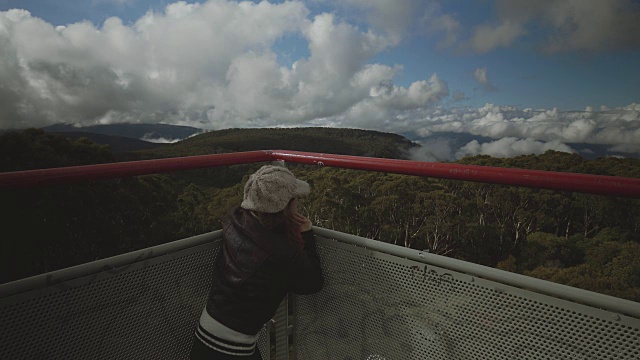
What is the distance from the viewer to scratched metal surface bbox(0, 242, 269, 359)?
119 centimetres

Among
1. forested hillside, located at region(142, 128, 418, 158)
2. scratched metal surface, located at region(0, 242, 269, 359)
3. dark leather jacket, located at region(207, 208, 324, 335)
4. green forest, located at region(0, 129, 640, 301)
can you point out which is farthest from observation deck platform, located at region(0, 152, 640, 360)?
forested hillside, located at region(142, 128, 418, 158)

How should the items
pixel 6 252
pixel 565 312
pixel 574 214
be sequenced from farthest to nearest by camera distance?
pixel 574 214 → pixel 6 252 → pixel 565 312

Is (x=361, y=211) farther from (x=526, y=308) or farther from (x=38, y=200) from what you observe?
(x=526, y=308)

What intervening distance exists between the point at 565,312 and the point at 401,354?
0.67 m

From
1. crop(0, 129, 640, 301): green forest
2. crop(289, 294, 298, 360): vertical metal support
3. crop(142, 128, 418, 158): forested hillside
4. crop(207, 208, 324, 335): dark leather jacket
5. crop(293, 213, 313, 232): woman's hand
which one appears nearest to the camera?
crop(207, 208, 324, 335): dark leather jacket

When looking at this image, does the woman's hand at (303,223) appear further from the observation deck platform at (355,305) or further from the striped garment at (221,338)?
the striped garment at (221,338)

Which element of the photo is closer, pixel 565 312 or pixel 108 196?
pixel 565 312

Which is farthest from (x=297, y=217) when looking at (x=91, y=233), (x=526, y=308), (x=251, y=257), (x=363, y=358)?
(x=91, y=233)

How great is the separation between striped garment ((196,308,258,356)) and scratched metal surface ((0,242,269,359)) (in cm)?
10

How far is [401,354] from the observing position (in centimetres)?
153

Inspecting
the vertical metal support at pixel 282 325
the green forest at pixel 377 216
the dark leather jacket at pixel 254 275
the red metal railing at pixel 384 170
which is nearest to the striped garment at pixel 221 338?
the dark leather jacket at pixel 254 275

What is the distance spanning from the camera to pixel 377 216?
32094mm

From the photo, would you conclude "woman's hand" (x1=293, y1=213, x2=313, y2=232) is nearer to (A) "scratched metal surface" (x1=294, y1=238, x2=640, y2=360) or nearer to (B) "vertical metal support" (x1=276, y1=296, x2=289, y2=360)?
(A) "scratched metal surface" (x1=294, y1=238, x2=640, y2=360)

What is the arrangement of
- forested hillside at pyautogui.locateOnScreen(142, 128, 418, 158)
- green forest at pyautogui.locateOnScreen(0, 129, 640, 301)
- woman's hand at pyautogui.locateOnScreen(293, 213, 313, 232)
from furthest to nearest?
1. forested hillside at pyautogui.locateOnScreen(142, 128, 418, 158)
2. green forest at pyautogui.locateOnScreen(0, 129, 640, 301)
3. woman's hand at pyautogui.locateOnScreen(293, 213, 313, 232)
